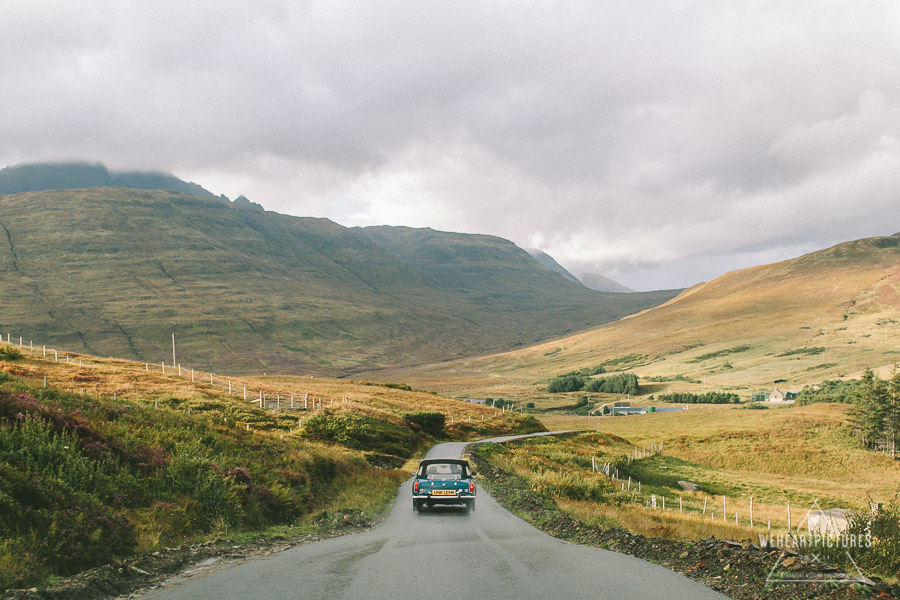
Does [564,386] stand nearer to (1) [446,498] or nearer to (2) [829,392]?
(2) [829,392]

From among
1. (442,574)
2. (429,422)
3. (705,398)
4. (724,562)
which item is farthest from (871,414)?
(442,574)

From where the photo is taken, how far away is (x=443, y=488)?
67.9 feet

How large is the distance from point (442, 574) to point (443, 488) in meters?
10.5

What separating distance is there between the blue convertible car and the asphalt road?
18.8ft

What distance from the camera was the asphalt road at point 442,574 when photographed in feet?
29.8

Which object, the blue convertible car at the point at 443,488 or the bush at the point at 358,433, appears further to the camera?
the bush at the point at 358,433

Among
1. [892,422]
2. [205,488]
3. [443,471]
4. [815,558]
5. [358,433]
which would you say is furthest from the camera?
[892,422]

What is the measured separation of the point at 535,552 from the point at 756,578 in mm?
4633

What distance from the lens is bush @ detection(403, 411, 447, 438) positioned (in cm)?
6431

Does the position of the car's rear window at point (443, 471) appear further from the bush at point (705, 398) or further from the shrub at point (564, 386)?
the shrub at point (564, 386)

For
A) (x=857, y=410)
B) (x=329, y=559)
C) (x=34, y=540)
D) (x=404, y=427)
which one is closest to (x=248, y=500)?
(x=329, y=559)

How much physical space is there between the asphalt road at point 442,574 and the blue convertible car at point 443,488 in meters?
5.72

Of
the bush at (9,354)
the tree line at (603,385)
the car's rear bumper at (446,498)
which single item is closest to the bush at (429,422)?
the bush at (9,354)

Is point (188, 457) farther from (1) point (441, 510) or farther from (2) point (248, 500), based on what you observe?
(1) point (441, 510)
